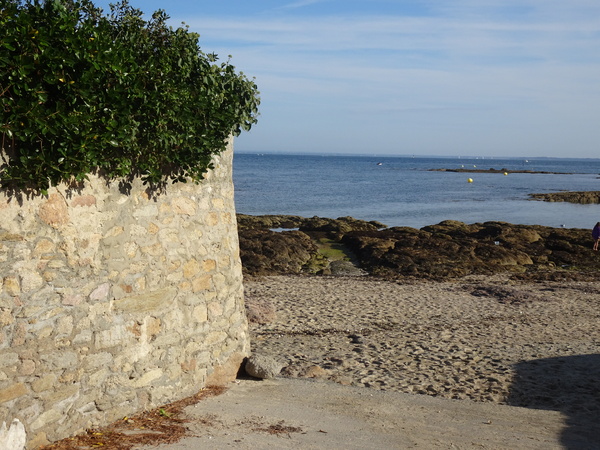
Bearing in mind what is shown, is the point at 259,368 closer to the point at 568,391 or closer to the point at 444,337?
the point at 568,391

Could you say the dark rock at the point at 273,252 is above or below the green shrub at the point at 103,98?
below

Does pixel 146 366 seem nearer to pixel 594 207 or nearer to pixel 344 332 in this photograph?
pixel 344 332

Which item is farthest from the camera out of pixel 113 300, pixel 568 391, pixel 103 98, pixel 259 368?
pixel 568 391

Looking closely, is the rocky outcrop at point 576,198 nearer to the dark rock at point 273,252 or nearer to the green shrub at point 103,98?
the dark rock at point 273,252

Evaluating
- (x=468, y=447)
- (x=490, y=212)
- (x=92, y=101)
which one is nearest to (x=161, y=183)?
(x=92, y=101)

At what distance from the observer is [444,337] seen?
12.5 m

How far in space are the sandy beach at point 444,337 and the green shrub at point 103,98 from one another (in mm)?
4464

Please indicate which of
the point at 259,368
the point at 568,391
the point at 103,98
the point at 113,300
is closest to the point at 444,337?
the point at 568,391

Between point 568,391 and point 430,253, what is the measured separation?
13.6 meters

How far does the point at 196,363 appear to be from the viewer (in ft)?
22.8

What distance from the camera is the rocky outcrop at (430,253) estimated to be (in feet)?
70.1

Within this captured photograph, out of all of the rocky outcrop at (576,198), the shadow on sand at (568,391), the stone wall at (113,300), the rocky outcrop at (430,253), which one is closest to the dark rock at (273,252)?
the rocky outcrop at (430,253)

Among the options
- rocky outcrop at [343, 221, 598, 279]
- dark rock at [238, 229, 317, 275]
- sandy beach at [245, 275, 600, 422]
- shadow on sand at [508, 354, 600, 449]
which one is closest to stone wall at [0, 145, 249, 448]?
sandy beach at [245, 275, 600, 422]

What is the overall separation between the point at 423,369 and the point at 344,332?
2.78m
